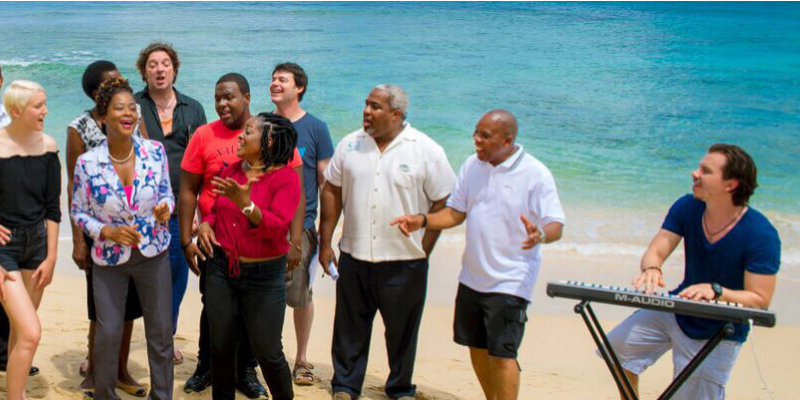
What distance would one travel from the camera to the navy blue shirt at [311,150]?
554 cm

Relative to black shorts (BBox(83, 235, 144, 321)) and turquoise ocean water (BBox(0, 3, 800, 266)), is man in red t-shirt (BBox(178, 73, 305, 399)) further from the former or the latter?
turquoise ocean water (BBox(0, 3, 800, 266))

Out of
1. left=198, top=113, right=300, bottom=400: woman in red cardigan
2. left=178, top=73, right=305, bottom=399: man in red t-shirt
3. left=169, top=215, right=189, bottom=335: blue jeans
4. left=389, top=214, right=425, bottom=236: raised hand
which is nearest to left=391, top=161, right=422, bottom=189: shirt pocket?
left=389, top=214, right=425, bottom=236: raised hand

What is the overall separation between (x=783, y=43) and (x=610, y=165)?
1458 cm

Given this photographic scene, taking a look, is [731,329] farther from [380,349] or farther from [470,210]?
[380,349]

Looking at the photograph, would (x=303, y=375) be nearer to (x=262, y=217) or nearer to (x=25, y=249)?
(x=262, y=217)

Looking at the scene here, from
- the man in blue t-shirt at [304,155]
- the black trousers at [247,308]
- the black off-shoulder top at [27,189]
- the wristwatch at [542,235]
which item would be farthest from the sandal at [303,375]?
the wristwatch at [542,235]

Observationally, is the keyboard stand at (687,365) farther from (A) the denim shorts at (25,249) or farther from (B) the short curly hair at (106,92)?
(A) the denim shorts at (25,249)

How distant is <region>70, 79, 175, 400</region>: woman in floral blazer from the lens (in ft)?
15.2

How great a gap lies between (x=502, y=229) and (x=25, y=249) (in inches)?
94.5

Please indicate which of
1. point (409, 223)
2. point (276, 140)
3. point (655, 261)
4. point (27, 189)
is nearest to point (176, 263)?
point (27, 189)

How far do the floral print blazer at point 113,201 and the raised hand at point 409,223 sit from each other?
3.84 feet

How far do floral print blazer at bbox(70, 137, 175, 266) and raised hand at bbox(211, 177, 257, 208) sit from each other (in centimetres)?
43

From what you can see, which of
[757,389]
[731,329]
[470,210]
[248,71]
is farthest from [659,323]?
[248,71]

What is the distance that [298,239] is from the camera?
4992 mm
